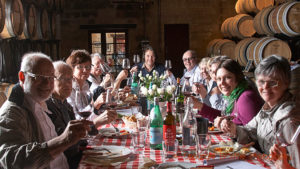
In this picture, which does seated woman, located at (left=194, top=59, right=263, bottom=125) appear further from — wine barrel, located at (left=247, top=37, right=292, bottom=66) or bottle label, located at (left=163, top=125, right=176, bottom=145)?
wine barrel, located at (left=247, top=37, right=292, bottom=66)

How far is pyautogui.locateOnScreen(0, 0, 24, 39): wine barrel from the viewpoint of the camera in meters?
4.62

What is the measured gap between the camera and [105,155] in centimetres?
200

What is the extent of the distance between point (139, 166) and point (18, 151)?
63 centimetres

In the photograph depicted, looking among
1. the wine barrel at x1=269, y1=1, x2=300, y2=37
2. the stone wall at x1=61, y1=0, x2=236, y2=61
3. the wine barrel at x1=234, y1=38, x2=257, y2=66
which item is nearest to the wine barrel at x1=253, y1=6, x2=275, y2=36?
the wine barrel at x1=269, y1=1, x2=300, y2=37

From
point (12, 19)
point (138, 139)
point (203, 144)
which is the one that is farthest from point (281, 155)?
point (12, 19)

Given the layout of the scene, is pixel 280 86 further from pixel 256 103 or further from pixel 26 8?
pixel 26 8

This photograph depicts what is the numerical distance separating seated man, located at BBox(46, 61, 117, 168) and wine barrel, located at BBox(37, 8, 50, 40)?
4.38 m

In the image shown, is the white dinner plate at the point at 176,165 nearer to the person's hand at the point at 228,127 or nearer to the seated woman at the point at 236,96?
the person's hand at the point at 228,127

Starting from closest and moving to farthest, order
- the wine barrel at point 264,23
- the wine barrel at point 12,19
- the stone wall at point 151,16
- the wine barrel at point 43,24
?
the wine barrel at point 12,19 → the wine barrel at point 264,23 → the wine barrel at point 43,24 → the stone wall at point 151,16

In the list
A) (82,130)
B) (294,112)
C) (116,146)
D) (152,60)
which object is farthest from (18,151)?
(152,60)

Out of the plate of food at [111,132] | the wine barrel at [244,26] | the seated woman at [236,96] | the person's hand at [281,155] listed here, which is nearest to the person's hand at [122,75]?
the seated woman at [236,96]

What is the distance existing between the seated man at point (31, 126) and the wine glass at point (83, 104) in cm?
29

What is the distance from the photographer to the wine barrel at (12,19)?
4625 millimetres

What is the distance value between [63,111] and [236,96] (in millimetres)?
1410
